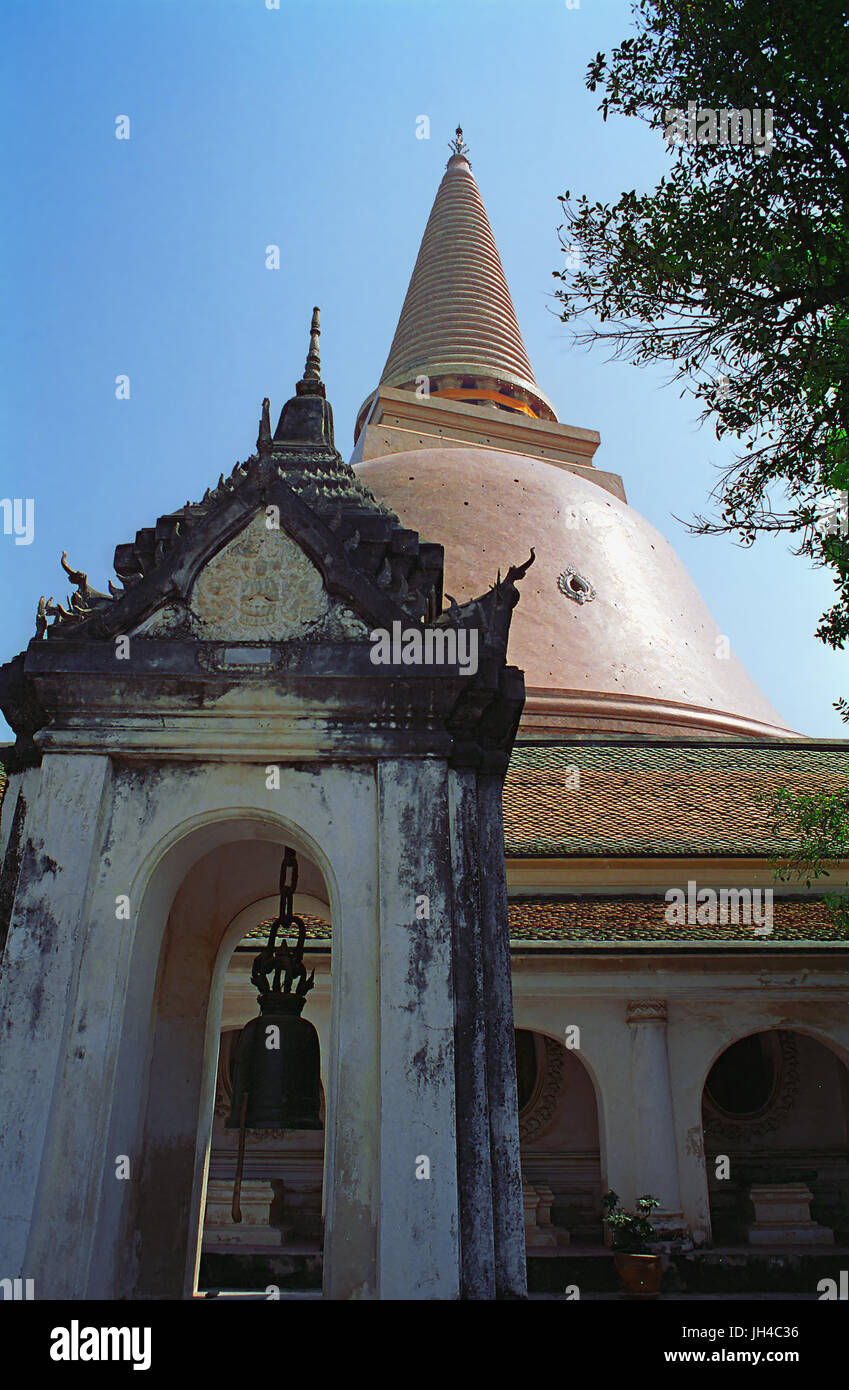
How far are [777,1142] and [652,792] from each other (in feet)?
13.4

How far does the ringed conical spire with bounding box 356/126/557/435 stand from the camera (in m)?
26.4

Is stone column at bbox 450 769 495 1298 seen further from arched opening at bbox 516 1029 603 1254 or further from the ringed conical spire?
the ringed conical spire

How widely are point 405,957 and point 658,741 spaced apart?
1124 centimetres

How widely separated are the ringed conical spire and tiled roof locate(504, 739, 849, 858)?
14.0m

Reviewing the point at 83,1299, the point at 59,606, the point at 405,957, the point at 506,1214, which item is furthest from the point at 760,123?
the point at 83,1299

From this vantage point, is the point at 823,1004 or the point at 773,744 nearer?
the point at 823,1004

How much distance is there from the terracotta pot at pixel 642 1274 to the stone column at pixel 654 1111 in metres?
0.53

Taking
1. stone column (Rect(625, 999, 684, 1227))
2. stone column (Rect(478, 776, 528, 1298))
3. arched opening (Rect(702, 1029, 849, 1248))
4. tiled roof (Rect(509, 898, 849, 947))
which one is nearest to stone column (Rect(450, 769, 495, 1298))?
stone column (Rect(478, 776, 528, 1298))

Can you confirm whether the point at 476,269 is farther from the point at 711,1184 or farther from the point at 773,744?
A: the point at 711,1184

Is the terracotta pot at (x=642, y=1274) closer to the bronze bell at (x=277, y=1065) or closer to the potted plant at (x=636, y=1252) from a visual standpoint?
the potted plant at (x=636, y=1252)

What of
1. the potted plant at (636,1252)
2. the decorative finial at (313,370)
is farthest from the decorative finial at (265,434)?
the potted plant at (636,1252)

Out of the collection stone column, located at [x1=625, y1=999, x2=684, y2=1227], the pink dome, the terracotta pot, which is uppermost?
the pink dome
